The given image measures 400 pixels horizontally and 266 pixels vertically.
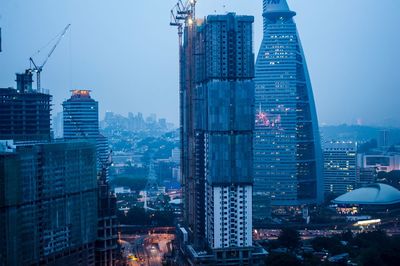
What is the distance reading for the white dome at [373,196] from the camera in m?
26.5

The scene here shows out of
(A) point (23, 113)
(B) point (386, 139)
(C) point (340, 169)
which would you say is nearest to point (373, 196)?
(C) point (340, 169)

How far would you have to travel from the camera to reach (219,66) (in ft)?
51.4

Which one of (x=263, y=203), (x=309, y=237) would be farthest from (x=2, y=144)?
(x=263, y=203)

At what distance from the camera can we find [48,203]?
11883mm

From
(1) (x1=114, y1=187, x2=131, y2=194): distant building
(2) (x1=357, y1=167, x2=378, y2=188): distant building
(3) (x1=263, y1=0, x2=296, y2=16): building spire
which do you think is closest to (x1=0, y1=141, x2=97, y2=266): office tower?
(3) (x1=263, y1=0, x2=296, y2=16): building spire

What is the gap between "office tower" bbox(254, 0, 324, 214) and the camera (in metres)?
27.6

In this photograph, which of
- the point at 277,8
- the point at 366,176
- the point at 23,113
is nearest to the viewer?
the point at 23,113

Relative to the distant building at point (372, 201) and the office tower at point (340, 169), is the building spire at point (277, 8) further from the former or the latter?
the distant building at point (372, 201)

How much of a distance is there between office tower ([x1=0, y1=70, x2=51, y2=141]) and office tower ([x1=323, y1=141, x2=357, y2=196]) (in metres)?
18.7

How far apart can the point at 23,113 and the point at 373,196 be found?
53.7 feet

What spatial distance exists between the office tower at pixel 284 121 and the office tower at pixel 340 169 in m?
4.17

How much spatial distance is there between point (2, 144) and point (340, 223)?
15.7 m

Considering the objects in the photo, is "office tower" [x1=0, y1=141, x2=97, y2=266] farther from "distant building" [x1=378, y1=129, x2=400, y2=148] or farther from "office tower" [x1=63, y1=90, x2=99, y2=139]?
"distant building" [x1=378, y1=129, x2=400, y2=148]

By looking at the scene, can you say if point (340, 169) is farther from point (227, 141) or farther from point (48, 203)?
point (48, 203)
